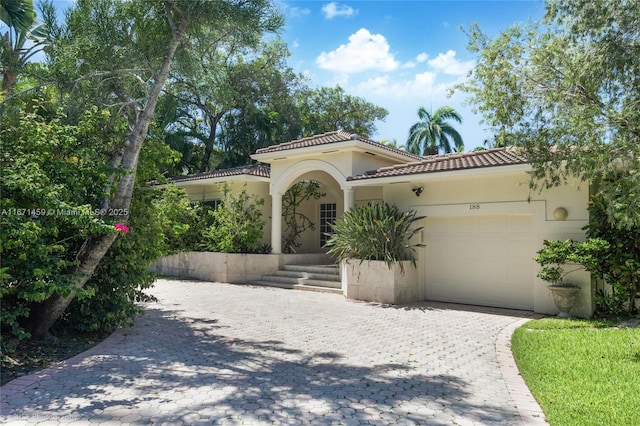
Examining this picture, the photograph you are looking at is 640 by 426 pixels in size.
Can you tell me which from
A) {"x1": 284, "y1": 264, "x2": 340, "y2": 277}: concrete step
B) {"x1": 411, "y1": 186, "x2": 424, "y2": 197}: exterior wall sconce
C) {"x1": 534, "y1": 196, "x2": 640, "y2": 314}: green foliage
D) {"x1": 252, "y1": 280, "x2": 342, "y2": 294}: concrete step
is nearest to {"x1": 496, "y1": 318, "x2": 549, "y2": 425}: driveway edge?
{"x1": 534, "y1": 196, "x2": 640, "y2": 314}: green foliage

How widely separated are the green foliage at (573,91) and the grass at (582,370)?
2.21 m

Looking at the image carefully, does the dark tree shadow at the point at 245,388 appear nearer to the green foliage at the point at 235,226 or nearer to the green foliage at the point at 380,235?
the green foliage at the point at 380,235

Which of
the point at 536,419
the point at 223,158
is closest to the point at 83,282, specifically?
the point at 536,419

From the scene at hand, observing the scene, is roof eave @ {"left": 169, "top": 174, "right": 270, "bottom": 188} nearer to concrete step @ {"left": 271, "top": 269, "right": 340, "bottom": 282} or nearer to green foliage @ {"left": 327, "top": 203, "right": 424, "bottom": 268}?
concrete step @ {"left": 271, "top": 269, "right": 340, "bottom": 282}

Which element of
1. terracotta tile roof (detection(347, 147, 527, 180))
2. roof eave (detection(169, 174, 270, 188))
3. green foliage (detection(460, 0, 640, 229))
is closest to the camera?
green foliage (detection(460, 0, 640, 229))

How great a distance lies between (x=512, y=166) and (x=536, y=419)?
7896mm

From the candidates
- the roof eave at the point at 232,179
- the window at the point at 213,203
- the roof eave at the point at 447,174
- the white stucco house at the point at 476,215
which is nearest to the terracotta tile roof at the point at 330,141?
the white stucco house at the point at 476,215

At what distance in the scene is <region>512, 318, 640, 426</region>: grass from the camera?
4.98 m

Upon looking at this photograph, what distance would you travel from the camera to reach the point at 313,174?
65.6 ft

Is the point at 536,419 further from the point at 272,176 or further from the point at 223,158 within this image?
the point at 223,158

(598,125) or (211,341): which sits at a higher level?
(598,125)

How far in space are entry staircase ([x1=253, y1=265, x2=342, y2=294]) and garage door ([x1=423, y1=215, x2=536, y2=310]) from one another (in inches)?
138

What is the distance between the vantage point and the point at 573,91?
25.9 feet

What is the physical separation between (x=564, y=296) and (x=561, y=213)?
2104 millimetres
